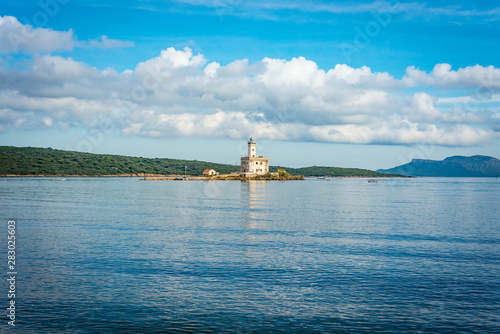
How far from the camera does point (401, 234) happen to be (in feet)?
121

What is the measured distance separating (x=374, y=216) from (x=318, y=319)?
36454 mm

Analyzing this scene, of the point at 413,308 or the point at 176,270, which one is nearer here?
the point at 413,308

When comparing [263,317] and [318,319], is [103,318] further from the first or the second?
[318,319]

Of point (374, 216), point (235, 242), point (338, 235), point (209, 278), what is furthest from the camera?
point (374, 216)

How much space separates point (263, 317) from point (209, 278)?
580cm

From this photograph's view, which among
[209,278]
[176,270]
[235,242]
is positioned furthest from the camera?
[235,242]

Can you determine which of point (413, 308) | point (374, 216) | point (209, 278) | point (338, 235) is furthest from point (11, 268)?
point (374, 216)

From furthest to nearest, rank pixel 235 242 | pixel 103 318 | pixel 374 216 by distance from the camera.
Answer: pixel 374 216 → pixel 235 242 → pixel 103 318

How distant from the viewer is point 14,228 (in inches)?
1495

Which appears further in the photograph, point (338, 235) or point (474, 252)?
point (338, 235)

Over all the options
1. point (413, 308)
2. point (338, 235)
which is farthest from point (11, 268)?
point (338, 235)

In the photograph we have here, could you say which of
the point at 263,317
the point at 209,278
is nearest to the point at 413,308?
the point at 263,317

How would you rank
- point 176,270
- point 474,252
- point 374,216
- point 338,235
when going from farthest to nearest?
point 374,216, point 338,235, point 474,252, point 176,270

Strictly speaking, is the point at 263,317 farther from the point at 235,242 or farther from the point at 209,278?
the point at 235,242
